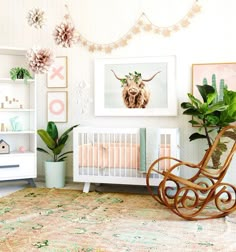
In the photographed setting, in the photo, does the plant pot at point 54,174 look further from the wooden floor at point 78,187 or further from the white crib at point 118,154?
the white crib at point 118,154

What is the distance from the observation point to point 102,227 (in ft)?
8.57

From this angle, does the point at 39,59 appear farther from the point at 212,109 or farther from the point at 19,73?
the point at 212,109

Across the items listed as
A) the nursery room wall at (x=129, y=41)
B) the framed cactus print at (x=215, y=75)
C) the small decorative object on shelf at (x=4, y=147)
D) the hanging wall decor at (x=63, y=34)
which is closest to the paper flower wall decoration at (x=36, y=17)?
the hanging wall decor at (x=63, y=34)

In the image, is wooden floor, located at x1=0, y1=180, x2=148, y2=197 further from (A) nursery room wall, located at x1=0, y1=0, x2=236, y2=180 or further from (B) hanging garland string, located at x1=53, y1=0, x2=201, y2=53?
(B) hanging garland string, located at x1=53, y1=0, x2=201, y2=53

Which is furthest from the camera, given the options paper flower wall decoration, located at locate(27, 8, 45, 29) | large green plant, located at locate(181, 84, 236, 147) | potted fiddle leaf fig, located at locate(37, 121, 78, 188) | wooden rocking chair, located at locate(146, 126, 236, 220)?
potted fiddle leaf fig, located at locate(37, 121, 78, 188)

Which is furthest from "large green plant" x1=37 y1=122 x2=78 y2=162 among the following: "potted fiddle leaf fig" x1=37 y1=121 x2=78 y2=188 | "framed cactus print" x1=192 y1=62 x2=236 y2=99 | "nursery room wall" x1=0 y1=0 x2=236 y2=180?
"framed cactus print" x1=192 y1=62 x2=236 y2=99

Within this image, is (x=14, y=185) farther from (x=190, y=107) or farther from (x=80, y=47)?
(x=190, y=107)

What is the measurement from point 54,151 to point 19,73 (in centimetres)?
106

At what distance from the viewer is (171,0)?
4082 mm

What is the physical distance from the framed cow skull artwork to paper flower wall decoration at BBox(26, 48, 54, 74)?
3.37ft

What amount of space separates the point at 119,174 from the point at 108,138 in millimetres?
426

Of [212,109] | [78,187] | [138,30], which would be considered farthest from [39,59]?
[212,109]

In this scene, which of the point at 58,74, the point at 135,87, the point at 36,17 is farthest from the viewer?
the point at 58,74

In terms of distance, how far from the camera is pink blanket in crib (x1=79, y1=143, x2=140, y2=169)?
3661 mm
